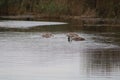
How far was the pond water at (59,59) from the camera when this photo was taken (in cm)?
2514

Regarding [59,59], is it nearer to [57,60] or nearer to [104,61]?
[57,60]

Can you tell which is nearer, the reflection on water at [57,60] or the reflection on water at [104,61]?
the reflection on water at [57,60]

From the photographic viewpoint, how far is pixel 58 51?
36.8 metres

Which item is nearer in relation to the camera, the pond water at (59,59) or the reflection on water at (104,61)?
the pond water at (59,59)

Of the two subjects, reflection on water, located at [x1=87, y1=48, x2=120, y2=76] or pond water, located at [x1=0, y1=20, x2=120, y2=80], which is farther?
reflection on water, located at [x1=87, y1=48, x2=120, y2=76]

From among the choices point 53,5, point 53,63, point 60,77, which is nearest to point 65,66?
point 53,63

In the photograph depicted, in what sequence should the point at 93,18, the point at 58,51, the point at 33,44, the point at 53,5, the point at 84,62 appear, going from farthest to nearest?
the point at 53,5 < the point at 93,18 < the point at 33,44 < the point at 58,51 < the point at 84,62

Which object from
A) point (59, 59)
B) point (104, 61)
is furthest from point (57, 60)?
point (104, 61)

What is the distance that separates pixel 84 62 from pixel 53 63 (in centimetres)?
188

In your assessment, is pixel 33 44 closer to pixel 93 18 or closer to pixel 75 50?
pixel 75 50

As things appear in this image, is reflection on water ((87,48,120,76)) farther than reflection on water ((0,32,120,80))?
Yes

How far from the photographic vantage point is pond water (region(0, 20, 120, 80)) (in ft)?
82.5

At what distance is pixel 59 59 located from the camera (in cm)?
3145

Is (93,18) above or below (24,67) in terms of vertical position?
below
